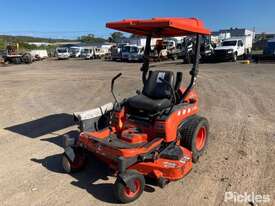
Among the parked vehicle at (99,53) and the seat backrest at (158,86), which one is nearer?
the seat backrest at (158,86)

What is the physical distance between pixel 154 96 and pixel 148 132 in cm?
74

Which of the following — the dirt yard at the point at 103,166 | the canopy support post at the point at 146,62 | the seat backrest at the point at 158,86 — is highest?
the canopy support post at the point at 146,62

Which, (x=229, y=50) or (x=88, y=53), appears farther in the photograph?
(x=88, y=53)

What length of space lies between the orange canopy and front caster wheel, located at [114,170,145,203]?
6.92ft

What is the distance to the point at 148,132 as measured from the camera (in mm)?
4941

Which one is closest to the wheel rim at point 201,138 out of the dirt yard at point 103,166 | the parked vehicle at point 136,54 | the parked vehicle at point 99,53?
the dirt yard at point 103,166

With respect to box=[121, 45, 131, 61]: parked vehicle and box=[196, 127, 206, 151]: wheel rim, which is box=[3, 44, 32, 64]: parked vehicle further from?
box=[196, 127, 206, 151]: wheel rim

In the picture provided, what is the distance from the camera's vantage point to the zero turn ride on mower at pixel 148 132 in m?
4.20

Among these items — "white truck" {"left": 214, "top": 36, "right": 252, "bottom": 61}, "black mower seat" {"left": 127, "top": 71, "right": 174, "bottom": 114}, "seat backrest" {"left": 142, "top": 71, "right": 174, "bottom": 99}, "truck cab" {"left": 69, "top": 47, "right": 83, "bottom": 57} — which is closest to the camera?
"black mower seat" {"left": 127, "top": 71, "right": 174, "bottom": 114}

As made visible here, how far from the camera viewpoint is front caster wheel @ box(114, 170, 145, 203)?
12.9 ft

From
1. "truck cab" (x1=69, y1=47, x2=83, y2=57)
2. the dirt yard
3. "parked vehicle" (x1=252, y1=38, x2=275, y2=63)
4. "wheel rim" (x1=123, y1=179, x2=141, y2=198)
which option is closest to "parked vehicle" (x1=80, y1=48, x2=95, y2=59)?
"truck cab" (x1=69, y1=47, x2=83, y2=57)

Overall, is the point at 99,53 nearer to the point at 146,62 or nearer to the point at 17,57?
the point at 17,57

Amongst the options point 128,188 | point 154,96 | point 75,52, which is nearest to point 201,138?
point 154,96

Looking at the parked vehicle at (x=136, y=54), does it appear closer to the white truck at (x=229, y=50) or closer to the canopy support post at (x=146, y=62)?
the white truck at (x=229, y=50)
